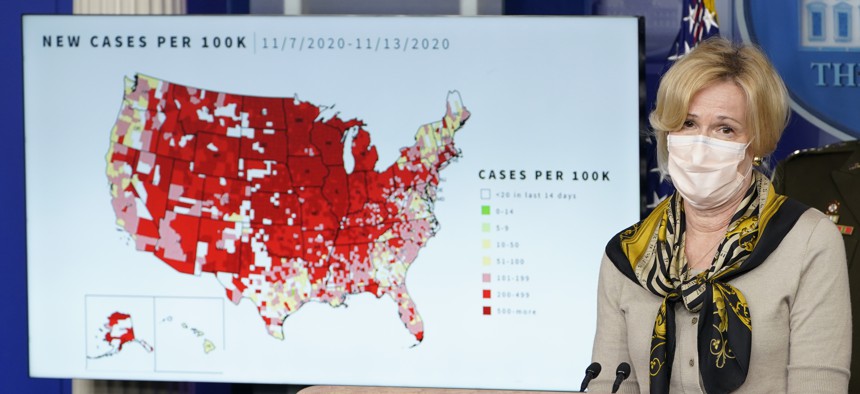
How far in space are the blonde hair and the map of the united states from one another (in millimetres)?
1485

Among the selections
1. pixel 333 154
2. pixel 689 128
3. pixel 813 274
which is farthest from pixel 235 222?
pixel 813 274

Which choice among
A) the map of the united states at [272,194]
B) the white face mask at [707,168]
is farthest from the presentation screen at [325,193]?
the white face mask at [707,168]

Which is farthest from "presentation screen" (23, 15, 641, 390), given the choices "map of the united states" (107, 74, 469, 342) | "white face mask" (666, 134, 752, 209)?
"white face mask" (666, 134, 752, 209)

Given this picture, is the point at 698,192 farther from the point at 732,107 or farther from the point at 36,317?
the point at 36,317

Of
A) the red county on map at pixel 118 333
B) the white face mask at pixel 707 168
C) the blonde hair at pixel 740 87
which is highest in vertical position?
the blonde hair at pixel 740 87

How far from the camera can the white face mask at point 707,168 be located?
1.91m

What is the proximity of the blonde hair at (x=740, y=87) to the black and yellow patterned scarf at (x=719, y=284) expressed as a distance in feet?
0.38

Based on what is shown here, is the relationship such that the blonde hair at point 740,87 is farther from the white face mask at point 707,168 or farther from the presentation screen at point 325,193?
the presentation screen at point 325,193

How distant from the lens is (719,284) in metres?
1.88

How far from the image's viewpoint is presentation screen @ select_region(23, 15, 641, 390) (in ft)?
11.0

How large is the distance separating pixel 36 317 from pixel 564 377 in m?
1.79

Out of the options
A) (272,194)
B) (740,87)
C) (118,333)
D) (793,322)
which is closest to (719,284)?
(793,322)

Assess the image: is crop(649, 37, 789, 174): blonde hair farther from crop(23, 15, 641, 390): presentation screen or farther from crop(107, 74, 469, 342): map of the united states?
crop(107, 74, 469, 342): map of the united states

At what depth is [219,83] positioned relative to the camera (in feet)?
11.4
